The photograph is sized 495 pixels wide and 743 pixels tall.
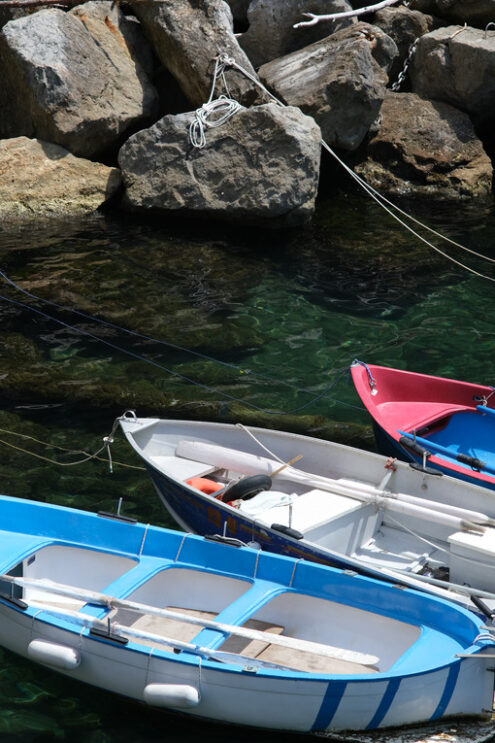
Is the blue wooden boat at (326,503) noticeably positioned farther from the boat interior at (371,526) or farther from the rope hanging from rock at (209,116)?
the rope hanging from rock at (209,116)

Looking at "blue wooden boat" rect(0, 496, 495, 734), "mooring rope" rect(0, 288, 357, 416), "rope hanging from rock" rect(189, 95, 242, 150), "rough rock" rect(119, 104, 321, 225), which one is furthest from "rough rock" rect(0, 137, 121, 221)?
"blue wooden boat" rect(0, 496, 495, 734)

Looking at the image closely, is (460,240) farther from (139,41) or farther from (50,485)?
(50,485)

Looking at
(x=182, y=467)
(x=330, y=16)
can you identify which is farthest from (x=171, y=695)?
Result: (x=330, y=16)

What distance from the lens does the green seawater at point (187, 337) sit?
353 inches

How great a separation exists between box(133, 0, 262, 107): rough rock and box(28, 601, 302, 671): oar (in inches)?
537

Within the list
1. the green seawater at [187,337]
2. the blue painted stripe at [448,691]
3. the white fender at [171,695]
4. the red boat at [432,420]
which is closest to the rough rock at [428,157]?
the green seawater at [187,337]

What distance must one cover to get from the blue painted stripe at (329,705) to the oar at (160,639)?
0.39 m

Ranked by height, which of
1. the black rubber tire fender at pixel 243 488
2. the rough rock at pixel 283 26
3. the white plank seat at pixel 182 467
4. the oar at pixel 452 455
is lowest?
the white plank seat at pixel 182 467

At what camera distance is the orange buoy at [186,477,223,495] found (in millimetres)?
8391

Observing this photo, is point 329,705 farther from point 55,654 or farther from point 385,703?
point 55,654

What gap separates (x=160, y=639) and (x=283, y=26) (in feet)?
54.5

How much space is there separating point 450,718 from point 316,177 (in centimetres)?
1205

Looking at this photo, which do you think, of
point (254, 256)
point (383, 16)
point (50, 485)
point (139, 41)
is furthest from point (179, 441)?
point (383, 16)

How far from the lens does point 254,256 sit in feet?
51.7
